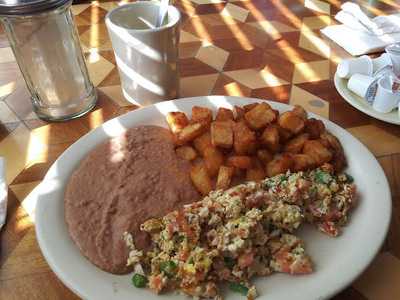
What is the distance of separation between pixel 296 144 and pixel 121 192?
0.36m

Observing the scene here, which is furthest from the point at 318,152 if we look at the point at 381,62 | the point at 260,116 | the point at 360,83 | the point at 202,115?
the point at 381,62

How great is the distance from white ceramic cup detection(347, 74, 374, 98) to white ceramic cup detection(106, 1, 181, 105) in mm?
458

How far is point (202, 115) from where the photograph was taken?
2.88 ft

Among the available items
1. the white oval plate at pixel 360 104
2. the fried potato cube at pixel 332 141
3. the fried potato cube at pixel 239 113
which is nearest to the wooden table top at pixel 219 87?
the white oval plate at pixel 360 104

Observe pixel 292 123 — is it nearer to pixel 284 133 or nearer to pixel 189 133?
pixel 284 133

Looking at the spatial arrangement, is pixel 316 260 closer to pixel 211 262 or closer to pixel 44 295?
pixel 211 262

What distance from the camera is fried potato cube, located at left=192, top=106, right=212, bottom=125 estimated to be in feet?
2.85

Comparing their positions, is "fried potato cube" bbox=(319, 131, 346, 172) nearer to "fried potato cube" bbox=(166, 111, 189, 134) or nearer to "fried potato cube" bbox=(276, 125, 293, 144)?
"fried potato cube" bbox=(276, 125, 293, 144)

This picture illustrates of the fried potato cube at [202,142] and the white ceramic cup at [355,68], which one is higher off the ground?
the fried potato cube at [202,142]

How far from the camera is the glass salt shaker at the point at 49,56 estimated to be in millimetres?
867

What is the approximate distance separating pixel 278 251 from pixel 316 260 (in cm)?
7

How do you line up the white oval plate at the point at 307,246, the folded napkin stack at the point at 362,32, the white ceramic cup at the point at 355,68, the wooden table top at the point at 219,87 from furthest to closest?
the folded napkin stack at the point at 362,32, the white ceramic cup at the point at 355,68, the wooden table top at the point at 219,87, the white oval plate at the point at 307,246

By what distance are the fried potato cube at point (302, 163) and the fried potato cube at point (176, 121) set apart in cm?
25

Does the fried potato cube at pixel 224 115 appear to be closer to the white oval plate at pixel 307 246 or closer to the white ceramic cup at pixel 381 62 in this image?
the white oval plate at pixel 307 246
